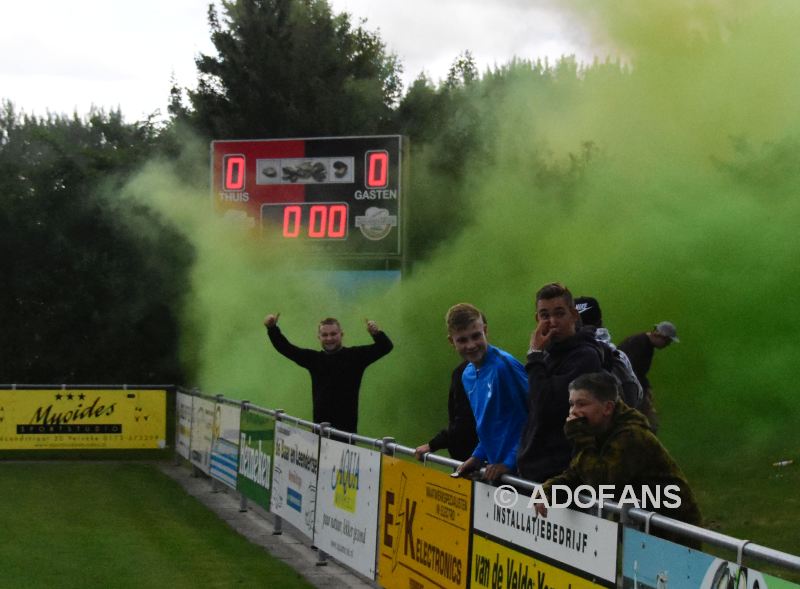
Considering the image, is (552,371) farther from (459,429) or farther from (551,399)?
(459,429)

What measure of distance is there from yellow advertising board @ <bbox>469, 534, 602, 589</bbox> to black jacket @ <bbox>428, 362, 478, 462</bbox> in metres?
1.36

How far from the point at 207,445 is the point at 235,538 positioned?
4925mm

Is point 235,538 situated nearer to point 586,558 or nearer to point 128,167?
point 586,558

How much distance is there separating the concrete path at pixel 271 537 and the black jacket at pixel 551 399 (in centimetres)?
374

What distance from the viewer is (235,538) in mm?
13336

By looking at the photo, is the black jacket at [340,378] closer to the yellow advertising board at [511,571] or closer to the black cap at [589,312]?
the black cap at [589,312]

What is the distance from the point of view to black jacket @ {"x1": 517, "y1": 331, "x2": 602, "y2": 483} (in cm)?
650

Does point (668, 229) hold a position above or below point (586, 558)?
above

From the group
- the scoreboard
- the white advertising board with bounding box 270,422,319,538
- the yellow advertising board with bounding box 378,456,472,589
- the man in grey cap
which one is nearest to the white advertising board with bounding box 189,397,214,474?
the scoreboard

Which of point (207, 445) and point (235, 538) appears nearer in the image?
point (235, 538)

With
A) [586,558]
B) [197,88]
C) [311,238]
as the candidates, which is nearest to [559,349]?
[586,558]

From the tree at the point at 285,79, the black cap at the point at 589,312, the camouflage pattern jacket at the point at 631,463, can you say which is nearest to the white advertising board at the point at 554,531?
the camouflage pattern jacket at the point at 631,463

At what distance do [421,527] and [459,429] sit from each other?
2.32 ft

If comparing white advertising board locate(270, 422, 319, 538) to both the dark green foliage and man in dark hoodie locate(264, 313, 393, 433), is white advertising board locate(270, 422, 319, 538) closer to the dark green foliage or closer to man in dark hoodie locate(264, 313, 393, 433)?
man in dark hoodie locate(264, 313, 393, 433)
